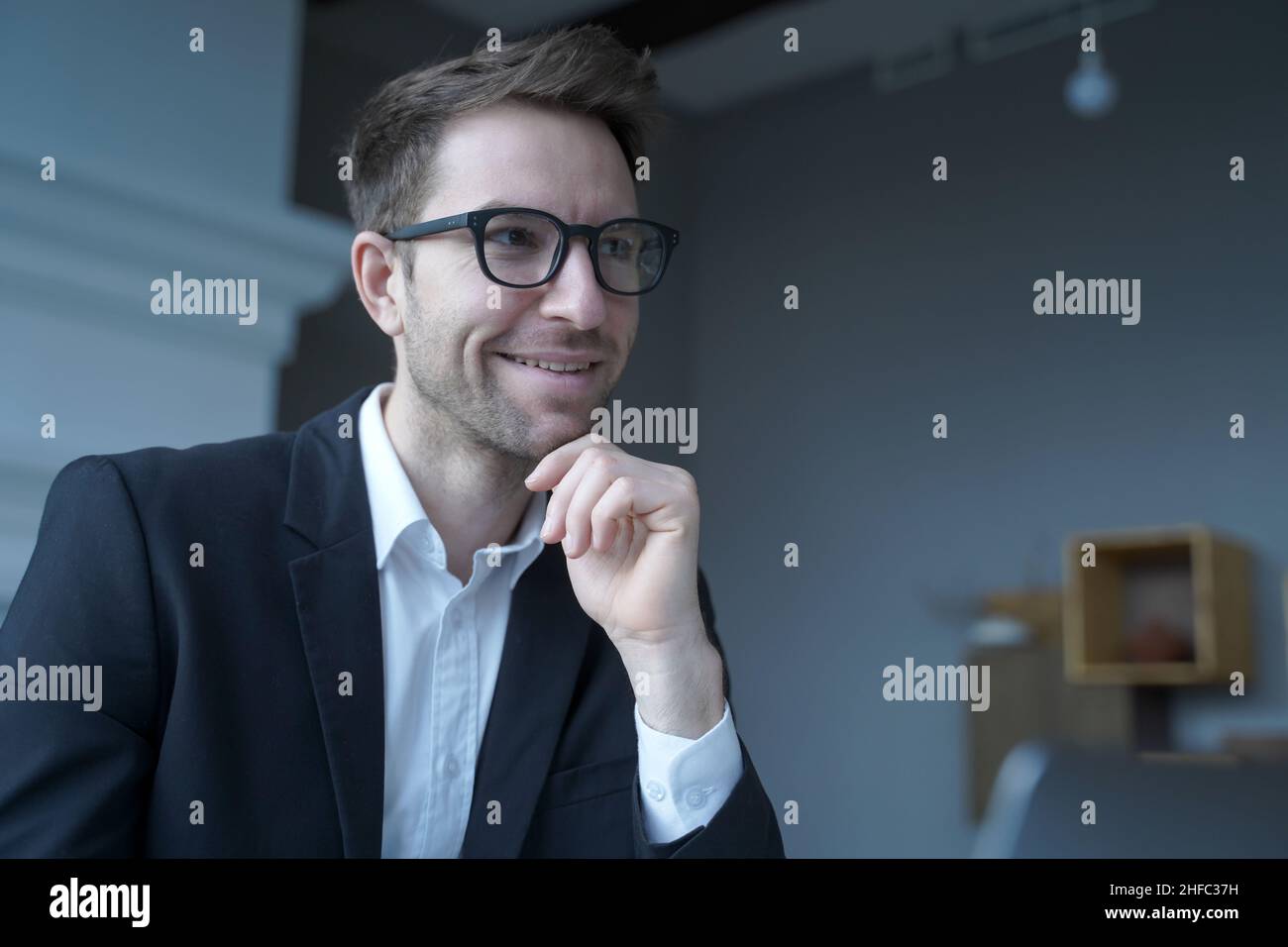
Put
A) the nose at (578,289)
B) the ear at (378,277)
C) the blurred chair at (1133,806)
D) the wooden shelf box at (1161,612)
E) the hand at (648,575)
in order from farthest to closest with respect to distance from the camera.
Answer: the wooden shelf box at (1161,612), the ear at (378,277), the nose at (578,289), the hand at (648,575), the blurred chair at (1133,806)

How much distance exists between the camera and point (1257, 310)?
128 inches

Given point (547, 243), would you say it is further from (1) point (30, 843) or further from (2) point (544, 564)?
(1) point (30, 843)

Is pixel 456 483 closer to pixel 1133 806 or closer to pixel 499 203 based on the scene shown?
pixel 499 203

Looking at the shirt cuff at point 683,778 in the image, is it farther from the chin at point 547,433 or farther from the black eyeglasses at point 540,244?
the black eyeglasses at point 540,244

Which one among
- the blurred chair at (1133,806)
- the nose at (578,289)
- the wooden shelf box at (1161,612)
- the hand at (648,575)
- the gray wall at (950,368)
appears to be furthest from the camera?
the gray wall at (950,368)

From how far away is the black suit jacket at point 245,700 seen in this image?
3.10 feet

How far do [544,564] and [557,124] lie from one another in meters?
0.45

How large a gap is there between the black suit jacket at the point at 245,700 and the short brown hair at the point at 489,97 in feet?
1.06

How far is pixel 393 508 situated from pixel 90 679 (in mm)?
320

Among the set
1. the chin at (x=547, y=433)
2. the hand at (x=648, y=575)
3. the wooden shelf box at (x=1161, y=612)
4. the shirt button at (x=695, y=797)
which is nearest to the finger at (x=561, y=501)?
the hand at (x=648, y=575)

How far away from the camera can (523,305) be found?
1.14 m

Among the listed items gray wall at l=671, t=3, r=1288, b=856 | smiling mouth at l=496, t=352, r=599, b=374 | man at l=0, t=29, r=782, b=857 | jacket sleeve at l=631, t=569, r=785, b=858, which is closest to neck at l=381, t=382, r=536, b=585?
man at l=0, t=29, r=782, b=857

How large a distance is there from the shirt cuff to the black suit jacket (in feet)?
0.06
